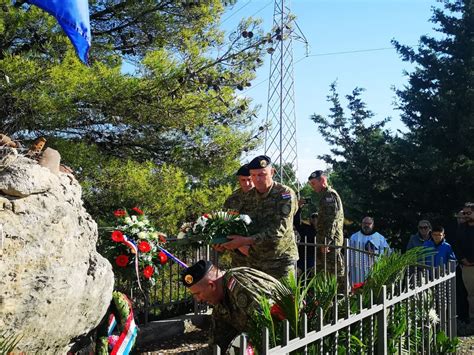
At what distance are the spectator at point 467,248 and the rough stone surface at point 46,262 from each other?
222 inches

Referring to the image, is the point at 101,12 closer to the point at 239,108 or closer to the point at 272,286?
the point at 239,108

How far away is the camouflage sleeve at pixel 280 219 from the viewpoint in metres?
5.02

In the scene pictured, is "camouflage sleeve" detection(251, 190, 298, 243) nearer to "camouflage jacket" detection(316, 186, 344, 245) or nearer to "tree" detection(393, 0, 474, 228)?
"camouflage jacket" detection(316, 186, 344, 245)

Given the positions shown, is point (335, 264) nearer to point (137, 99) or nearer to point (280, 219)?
point (280, 219)

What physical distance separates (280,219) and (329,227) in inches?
89.2

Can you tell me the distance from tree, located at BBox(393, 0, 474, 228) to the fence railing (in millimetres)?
7560

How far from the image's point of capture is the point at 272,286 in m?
3.29

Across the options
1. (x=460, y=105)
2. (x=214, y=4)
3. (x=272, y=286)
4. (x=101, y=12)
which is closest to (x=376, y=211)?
(x=460, y=105)

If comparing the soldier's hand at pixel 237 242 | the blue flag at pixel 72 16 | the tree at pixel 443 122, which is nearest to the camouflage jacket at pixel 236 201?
the soldier's hand at pixel 237 242

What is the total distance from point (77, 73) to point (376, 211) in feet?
27.1

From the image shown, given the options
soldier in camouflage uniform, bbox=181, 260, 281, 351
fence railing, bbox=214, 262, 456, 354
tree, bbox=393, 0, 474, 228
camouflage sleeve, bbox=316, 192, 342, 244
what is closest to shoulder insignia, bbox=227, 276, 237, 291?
soldier in camouflage uniform, bbox=181, 260, 281, 351

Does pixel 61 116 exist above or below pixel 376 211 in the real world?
above

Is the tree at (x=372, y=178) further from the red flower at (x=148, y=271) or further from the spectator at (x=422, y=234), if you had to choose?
the red flower at (x=148, y=271)

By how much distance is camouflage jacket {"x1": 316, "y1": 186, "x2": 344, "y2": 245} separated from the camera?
23.4ft
